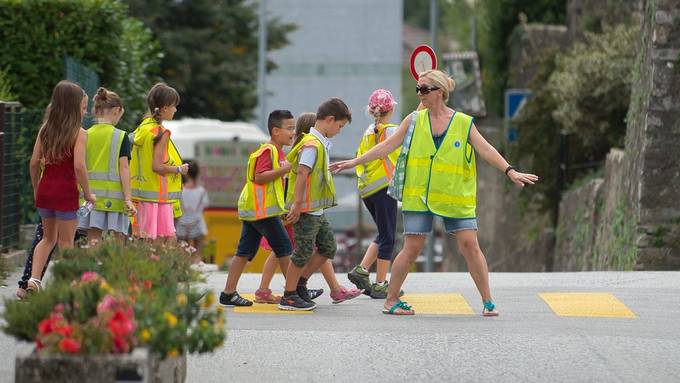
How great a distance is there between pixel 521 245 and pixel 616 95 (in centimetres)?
534

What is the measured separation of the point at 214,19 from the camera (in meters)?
34.3

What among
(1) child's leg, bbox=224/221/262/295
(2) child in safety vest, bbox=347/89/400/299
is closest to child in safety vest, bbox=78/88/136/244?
(1) child's leg, bbox=224/221/262/295

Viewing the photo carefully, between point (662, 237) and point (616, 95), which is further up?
point (616, 95)

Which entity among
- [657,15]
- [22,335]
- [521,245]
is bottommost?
[521,245]

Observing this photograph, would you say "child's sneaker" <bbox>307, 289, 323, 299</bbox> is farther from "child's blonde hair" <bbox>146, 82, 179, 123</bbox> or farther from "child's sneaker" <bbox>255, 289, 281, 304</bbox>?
"child's blonde hair" <bbox>146, 82, 179, 123</bbox>

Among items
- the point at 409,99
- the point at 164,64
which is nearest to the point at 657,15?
the point at 164,64

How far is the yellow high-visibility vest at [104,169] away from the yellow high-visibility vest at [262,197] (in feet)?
3.06

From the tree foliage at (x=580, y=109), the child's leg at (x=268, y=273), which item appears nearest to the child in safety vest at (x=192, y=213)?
the tree foliage at (x=580, y=109)

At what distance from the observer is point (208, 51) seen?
33594 millimetres

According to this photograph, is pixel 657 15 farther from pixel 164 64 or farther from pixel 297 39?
pixel 297 39

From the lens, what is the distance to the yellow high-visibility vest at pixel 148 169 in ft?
37.3

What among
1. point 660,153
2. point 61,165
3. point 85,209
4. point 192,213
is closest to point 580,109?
point 660,153

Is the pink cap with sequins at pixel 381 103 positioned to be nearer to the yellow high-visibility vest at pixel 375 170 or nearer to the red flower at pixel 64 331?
the yellow high-visibility vest at pixel 375 170

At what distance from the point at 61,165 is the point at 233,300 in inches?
64.1
